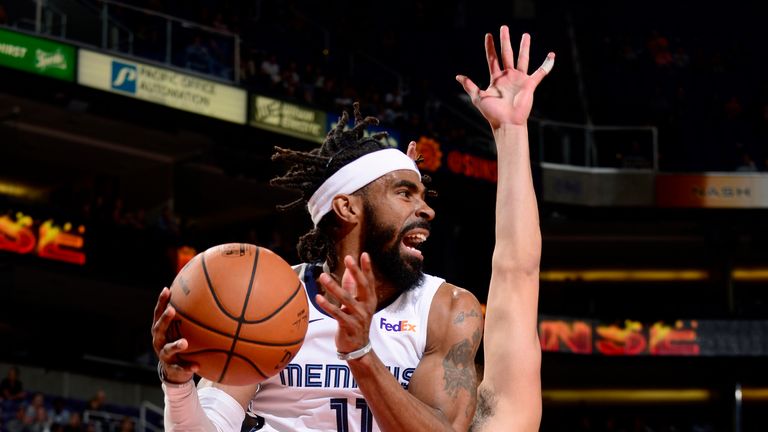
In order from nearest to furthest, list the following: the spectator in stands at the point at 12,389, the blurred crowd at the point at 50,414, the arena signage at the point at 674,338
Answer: the blurred crowd at the point at 50,414 < the spectator in stands at the point at 12,389 < the arena signage at the point at 674,338

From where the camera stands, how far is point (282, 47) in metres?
22.9

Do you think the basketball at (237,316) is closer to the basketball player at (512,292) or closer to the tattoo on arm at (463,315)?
the basketball player at (512,292)

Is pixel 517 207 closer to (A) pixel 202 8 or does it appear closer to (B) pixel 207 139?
(A) pixel 202 8

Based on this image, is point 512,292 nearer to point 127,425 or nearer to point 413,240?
point 413,240

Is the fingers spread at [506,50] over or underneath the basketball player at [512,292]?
over

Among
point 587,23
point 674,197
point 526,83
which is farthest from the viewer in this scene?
point 587,23

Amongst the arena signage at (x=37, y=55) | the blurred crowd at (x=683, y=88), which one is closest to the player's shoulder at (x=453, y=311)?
the arena signage at (x=37, y=55)

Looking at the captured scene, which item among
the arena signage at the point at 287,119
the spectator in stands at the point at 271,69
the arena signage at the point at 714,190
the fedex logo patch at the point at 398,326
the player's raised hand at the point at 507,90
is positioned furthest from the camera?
the arena signage at the point at 714,190

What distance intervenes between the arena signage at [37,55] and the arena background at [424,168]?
0.03 m

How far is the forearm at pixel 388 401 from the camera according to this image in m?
4.25

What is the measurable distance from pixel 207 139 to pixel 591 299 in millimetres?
12840

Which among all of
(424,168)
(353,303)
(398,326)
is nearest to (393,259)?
(398,326)

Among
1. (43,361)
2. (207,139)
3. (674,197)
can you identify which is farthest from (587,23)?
(43,361)

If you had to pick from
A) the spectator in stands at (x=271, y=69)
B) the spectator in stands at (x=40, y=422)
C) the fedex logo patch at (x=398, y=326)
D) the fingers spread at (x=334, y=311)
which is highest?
the spectator in stands at (x=271, y=69)
